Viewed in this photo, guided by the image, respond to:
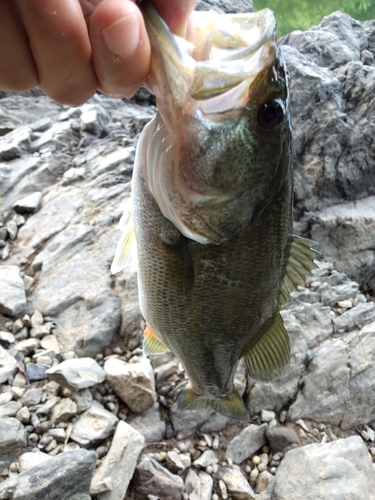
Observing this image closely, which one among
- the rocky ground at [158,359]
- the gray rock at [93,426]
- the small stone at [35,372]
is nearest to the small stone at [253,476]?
the rocky ground at [158,359]

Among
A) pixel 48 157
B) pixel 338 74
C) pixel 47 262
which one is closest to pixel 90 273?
pixel 47 262

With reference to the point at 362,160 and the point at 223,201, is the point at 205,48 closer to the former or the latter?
the point at 223,201

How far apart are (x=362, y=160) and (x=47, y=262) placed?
290cm

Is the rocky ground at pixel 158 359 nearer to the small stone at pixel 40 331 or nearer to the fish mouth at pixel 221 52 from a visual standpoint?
the small stone at pixel 40 331

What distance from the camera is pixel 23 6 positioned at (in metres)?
0.70

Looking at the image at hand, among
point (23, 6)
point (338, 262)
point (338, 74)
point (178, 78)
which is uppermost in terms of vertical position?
point (23, 6)

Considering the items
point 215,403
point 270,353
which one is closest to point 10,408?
point 215,403

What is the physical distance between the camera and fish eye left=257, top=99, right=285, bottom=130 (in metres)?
0.93

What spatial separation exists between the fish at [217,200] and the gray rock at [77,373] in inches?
42.5

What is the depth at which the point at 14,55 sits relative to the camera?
790 millimetres

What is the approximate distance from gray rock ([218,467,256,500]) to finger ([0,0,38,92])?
2260mm

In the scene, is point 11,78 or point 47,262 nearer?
point 11,78

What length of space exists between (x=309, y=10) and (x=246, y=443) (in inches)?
246

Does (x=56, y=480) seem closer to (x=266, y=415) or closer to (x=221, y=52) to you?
(x=266, y=415)
